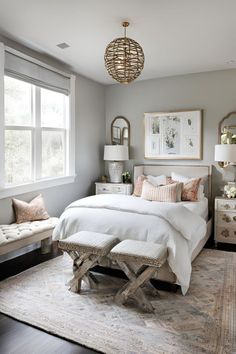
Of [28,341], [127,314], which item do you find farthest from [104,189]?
[28,341]

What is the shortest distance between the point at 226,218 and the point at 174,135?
5.66ft

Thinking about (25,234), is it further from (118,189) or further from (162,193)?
(118,189)

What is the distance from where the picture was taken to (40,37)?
11.4ft

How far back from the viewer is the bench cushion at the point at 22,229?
3.19m

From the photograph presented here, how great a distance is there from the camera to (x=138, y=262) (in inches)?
99.7

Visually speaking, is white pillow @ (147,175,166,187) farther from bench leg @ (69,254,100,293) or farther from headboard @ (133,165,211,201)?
bench leg @ (69,254,100,293)

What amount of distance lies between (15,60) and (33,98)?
57 cm

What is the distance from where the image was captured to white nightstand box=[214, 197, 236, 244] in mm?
4312

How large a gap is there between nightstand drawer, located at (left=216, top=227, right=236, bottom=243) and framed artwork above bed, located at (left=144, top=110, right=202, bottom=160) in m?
1.31

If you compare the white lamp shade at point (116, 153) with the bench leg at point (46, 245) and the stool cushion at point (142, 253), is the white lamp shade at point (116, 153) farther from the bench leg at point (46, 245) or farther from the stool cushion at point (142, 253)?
the stool cushion at point (142, 253)

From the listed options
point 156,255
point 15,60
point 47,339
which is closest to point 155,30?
point 15,60

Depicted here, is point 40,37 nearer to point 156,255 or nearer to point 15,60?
point 15,60

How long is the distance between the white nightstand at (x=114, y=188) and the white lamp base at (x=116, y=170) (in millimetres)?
165

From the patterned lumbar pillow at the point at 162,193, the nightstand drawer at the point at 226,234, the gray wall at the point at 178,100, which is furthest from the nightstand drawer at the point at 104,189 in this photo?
the nightstand drawer at the point at 226,234
